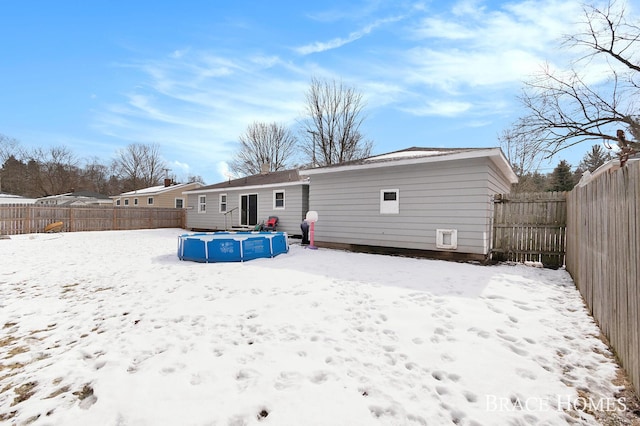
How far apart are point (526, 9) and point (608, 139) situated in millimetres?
8014

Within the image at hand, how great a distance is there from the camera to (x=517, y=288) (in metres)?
4.79

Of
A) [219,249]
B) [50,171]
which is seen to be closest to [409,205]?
[219,249]

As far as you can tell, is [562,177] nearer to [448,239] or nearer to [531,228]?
[531,228]

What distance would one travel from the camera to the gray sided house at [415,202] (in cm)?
703

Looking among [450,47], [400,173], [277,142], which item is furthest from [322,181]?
[277,142]

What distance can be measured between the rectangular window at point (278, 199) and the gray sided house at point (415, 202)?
3451 mm

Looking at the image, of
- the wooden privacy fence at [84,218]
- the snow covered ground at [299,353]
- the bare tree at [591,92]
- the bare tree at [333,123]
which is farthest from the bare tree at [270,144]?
the snow covered ground at [299,353]

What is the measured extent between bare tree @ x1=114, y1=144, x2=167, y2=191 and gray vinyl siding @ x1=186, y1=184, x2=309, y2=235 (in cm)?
2774

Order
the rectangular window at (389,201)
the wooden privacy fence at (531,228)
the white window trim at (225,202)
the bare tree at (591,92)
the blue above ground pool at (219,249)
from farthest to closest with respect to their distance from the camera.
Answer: the white window trim at (225,202), the bare tree at (591,92), the rectangular window at (389,201), the blue above ground pool at (219,249), the wooden privacy fence at (531,228)

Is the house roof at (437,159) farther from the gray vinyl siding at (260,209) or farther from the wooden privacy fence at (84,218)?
the wooden privacy fence at (84,218)

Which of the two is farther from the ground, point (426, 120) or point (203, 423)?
point (426, 120)

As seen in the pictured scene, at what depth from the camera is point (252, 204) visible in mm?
14836

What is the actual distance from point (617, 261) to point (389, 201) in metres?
5.97

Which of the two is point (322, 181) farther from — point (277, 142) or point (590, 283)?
point (277, 142)
